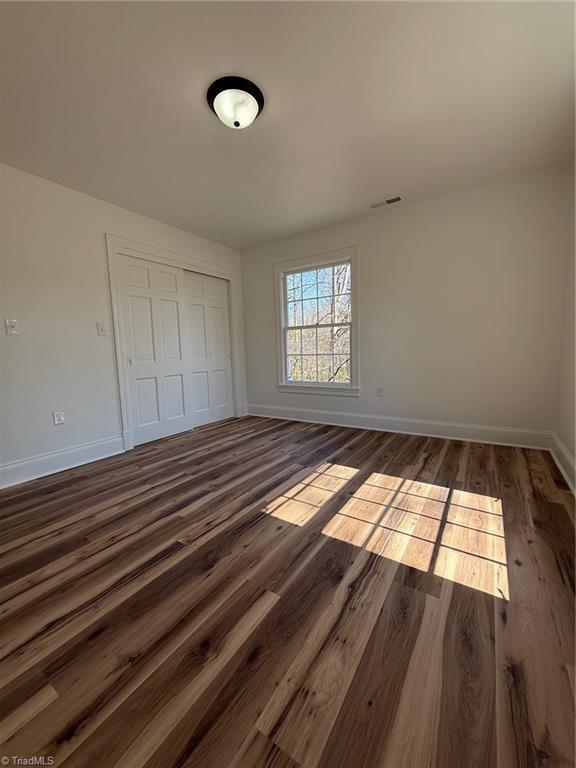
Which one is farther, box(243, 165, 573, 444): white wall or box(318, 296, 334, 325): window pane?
box(318, 296, 334, 325): window pane

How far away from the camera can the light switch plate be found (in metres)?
2.47

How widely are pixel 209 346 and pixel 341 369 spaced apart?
1.91 meters

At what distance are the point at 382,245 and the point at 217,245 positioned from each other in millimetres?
2284

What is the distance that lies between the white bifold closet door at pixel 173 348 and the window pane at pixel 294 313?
981 millimetres

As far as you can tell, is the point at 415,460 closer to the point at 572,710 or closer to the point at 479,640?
the point at 479,640

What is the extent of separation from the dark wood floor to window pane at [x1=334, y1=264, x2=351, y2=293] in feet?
8.38

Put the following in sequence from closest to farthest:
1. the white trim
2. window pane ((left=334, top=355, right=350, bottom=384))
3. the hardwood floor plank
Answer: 1. the hardwood floor plank
2. the white trim
3. window pane ((left=334, top=355, right=350, bottom=384))

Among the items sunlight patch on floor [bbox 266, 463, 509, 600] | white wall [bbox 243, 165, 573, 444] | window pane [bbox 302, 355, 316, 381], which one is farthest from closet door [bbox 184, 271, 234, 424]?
sunlight patch on floor [bbox 266, 463, 509, 600]

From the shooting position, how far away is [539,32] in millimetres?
1541

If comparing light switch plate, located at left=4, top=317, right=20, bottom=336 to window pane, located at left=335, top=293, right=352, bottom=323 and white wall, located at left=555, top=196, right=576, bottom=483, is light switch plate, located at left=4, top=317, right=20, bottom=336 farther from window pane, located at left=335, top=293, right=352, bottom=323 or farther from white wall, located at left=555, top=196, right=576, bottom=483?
white wall, located at left=555, top=196, right=576, bottom=483

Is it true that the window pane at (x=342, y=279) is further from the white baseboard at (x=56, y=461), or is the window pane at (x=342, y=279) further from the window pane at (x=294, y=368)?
the white baseboard at (x=56, y=461)

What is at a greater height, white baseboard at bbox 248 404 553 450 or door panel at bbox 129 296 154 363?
door panel at bbox 129 296 154 363

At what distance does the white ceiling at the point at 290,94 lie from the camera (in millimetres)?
1457

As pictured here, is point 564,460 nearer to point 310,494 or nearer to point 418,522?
point 418,522
